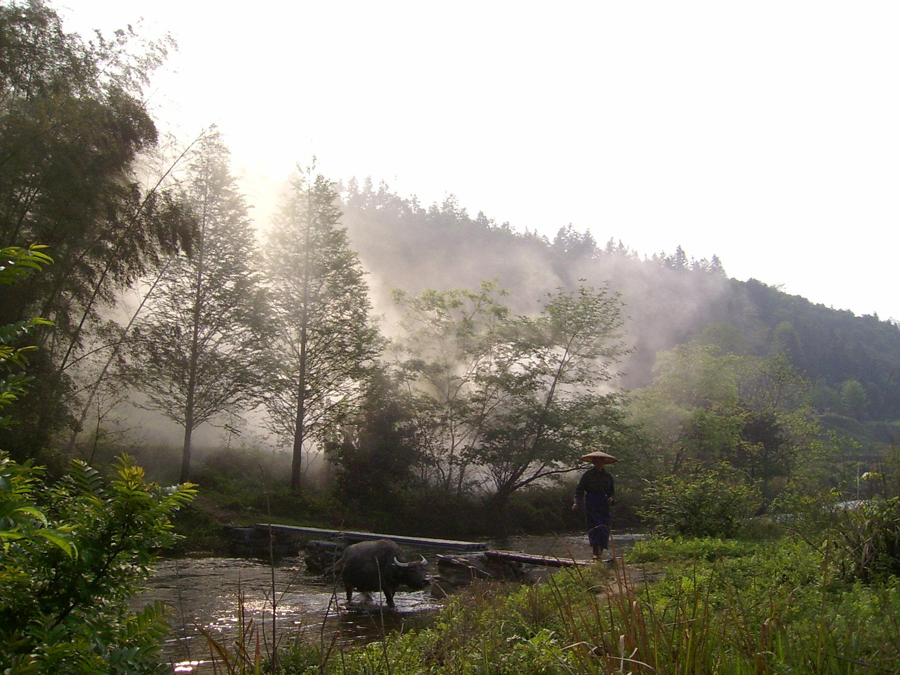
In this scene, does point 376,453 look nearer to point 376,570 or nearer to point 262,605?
point 376,570

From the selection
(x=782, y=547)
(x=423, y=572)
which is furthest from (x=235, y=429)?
(x=782, y=547)

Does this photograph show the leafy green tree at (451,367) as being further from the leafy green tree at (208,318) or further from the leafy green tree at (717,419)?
the leafy green tree at (717,419)

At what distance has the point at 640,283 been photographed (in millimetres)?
129250

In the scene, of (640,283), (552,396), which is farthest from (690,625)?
(640,283)

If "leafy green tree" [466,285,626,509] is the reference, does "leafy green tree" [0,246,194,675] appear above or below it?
below

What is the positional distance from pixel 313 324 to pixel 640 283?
11097 cm

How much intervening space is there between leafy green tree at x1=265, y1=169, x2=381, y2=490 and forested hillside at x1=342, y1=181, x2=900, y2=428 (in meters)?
51.8

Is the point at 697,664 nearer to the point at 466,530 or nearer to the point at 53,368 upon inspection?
the point at 53,368

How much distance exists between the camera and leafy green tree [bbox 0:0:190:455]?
13758 millimetres

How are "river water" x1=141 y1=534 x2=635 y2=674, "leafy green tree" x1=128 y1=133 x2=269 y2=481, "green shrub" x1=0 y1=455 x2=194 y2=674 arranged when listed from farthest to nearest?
"leafy green tree" x1=128 y1=133 x2=269 y2=481 → "river water" x1=141 y1=534 x2=635 y2=674 → "green shrub" x1=0 y1=455 x2=194 y2=674

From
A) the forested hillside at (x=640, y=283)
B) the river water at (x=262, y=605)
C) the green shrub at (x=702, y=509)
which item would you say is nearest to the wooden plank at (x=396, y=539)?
the river water at (x=262, y=605)

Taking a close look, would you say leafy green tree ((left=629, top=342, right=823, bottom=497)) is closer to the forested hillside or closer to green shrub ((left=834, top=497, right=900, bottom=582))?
green shrub ((left=834, top=497, right=900, bottom=582))

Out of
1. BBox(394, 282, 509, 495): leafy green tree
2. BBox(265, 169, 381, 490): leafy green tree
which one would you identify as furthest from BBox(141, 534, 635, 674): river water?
BBox(394, 282, 509, 495): leafy green tree

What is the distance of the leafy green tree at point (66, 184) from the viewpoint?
13.8 metres
